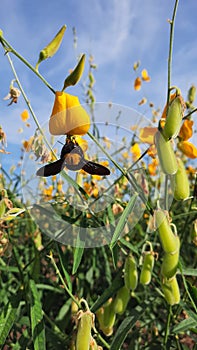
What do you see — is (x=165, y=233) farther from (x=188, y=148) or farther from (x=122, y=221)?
(x=188, y=148)

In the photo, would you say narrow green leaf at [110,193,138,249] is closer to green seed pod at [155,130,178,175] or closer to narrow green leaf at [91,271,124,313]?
green seed pod at [155,130,178,175]

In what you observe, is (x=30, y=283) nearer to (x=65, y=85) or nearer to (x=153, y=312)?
(x=65, y=85)

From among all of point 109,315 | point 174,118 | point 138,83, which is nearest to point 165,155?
point 174,118

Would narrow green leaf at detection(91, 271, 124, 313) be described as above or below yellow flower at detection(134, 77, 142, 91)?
below

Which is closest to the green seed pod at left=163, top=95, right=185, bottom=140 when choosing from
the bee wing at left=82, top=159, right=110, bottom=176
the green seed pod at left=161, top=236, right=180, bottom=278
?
the bee wing at left=82, top=159, right=110, bottom=176

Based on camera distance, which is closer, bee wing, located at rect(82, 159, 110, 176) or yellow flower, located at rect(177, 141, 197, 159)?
bee wing, located at rect(82, 159, 110, 176)
